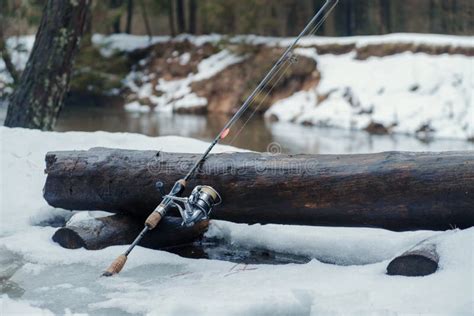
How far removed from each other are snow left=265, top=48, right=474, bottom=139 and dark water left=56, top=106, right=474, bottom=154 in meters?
0.89

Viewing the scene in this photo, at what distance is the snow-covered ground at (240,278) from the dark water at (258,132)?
338 inches

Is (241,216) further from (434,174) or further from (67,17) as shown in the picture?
(67,17)

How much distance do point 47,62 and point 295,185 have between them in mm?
5528

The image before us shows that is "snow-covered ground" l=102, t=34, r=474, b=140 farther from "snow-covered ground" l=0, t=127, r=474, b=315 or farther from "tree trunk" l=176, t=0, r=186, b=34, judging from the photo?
"snow-covered ground" l=0, t=127, r=474, b=315

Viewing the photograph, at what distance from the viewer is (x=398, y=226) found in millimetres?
4422

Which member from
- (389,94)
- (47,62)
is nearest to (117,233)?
(47,62)

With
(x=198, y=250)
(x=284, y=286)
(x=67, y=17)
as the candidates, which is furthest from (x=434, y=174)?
(x=67, y=17)

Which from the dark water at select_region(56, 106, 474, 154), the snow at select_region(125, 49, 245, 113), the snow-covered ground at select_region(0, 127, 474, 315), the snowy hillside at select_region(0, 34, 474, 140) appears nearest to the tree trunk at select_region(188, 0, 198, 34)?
the snowy hillside at select_region(0, 34, 474, 140)

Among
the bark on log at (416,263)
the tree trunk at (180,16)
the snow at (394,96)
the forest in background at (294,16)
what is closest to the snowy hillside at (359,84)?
the snow at (394,96)

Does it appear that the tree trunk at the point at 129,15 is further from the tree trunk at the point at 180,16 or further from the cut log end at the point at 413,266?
the cut log end at the point at 413,266

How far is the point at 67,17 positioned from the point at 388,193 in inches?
236

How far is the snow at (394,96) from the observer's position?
19312 mm

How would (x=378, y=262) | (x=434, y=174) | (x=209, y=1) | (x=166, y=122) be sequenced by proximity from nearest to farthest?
(x=434, y=174), (x=378, y=262), (x=166, y=122), (x=209, y=1)

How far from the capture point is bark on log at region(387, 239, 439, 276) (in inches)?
155
